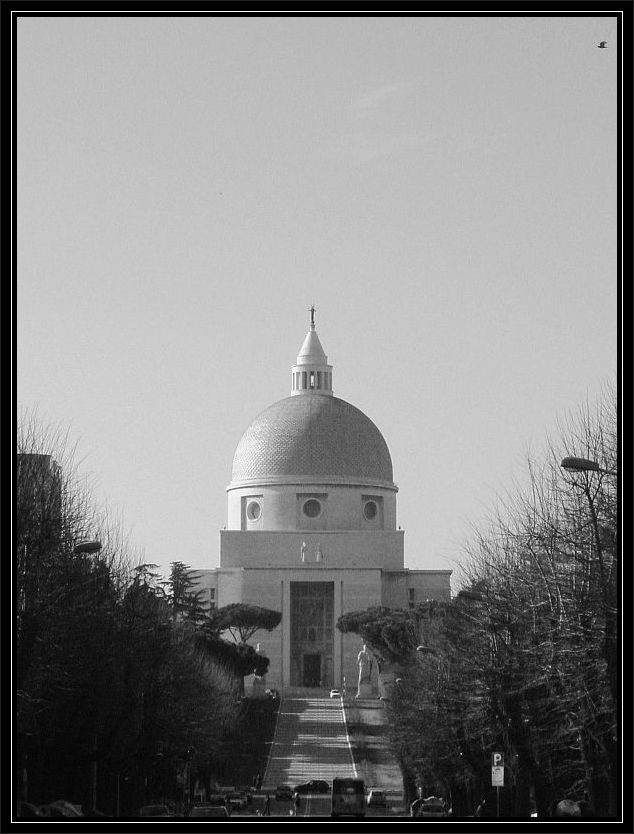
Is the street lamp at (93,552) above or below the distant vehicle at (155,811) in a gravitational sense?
above

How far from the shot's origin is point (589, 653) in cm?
→ 3203

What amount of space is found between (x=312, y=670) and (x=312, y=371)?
75.4ft

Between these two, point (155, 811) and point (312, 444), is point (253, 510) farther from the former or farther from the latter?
point (155, 811)

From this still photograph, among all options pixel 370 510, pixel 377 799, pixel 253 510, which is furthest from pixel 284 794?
pixel 370 510

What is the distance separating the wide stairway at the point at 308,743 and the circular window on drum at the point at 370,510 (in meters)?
22.6

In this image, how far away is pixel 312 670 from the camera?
121 m

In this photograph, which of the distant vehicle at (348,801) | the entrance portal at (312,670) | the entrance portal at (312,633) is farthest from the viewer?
the entrance portal at (312,633)

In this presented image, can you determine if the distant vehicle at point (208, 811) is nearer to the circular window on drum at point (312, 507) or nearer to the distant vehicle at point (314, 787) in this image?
the distant vehicle at point (314, 787)

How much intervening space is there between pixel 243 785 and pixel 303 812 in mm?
14242

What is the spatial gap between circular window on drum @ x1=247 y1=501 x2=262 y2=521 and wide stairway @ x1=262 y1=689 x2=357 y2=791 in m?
22.1

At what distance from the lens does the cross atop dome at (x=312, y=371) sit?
429 feet

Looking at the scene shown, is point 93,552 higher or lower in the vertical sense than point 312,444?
lower

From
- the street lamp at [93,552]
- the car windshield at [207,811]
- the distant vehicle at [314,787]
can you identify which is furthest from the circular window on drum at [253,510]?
the car windshield at [207,811]

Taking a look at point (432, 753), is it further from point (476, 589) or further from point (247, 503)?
point (247, 503)
